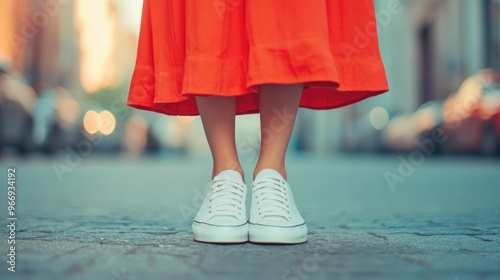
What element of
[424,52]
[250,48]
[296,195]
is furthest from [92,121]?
[424,52]

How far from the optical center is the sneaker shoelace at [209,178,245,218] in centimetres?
147

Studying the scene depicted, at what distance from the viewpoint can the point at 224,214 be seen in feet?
4.78

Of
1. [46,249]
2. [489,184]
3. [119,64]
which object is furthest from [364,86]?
[119,64]

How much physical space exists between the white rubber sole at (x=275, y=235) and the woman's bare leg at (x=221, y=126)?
0.21m

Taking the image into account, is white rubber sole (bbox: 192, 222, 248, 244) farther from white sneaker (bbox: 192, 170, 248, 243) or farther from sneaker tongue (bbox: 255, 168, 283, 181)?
sneaker tongue (bbox: 255, 168, 283, 181)

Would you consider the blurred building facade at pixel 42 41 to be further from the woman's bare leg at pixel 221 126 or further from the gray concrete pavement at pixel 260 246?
the woman's bare leg at pixel 221 126

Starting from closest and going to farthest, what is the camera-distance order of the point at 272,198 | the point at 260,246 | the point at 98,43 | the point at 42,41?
the point at 260,246 < the point at 272,198 < the point at 42,41 < the point at 98,43

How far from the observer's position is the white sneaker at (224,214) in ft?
4.63

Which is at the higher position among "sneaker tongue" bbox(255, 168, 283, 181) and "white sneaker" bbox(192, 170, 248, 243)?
"sneaker tongue" bbox(255, 168, 283, 181)

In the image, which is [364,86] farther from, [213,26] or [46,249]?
[46,249]

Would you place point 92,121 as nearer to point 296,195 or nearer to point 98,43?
point 296,195

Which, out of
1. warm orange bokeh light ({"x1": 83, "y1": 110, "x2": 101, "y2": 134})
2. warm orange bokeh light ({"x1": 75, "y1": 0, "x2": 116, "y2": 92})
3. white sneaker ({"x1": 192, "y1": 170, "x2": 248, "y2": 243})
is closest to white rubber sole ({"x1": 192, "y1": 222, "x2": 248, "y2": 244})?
white sneaker ({"x1": 192, "y1": 170, "x2": 248, "y2": 243})

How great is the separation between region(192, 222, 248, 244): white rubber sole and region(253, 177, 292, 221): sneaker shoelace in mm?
65

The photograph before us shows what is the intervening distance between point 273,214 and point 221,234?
0.13 metres
